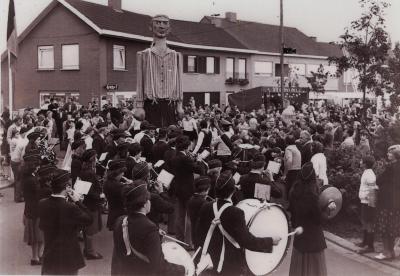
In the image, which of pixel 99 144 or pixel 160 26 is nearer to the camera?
pixel 99 144

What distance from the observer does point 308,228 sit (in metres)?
6.01

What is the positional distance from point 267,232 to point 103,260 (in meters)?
3.73

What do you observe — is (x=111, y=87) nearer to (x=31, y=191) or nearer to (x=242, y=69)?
(x=242, y=69)

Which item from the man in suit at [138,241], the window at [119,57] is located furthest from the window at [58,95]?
the man in suit at [138,241]

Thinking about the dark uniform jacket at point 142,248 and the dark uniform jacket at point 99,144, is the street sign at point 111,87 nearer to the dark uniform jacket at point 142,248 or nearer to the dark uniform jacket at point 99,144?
the dark uniform jacket at point 99,144

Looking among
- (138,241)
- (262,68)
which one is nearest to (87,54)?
(262,68)

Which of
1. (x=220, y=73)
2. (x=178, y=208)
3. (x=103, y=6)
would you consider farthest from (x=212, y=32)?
(x=178, y=208)

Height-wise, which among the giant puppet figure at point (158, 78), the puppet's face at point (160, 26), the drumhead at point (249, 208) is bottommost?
the drumhead at point (249, 208)

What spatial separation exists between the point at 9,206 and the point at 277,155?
6209 millimetres

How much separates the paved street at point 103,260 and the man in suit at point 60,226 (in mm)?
2093

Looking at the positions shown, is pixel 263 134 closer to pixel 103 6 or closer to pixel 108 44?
pixel 108 44

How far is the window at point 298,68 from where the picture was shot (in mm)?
41406

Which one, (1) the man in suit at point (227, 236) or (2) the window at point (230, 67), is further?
(2) the window at point (230, 67)

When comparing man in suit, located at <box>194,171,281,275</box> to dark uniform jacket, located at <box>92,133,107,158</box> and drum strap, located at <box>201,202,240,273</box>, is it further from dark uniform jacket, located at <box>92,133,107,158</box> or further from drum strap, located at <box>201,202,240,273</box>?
dark uniform jacket, located at <box>92,133,107,158</box>
